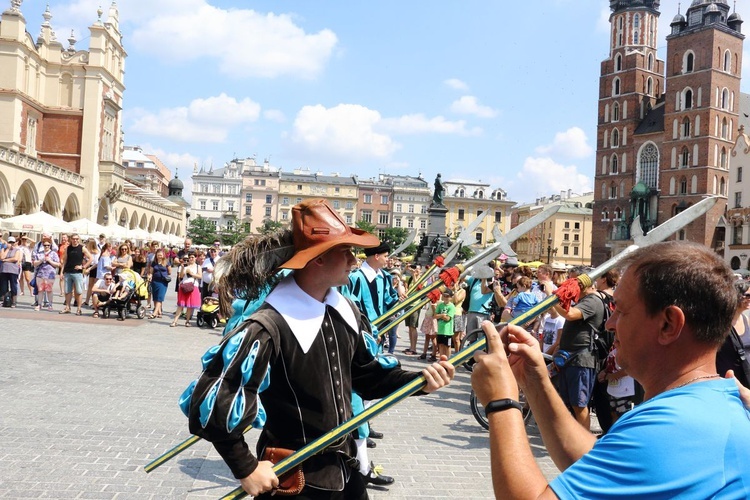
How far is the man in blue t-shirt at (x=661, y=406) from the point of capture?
53.7 inches

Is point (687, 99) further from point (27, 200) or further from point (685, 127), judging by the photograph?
point (27, 200)

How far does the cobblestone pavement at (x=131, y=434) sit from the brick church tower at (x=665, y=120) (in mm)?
60038

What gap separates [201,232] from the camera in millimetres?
95625

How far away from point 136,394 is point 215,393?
6093mm

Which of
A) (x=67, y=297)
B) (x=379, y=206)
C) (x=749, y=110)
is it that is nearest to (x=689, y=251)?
(x=67, y=297)

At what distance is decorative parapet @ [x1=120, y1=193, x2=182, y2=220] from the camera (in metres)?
53.5

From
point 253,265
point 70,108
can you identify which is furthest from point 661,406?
point 70,108

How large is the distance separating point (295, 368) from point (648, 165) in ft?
259

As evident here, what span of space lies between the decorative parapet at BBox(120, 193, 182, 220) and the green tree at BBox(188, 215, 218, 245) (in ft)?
54.0

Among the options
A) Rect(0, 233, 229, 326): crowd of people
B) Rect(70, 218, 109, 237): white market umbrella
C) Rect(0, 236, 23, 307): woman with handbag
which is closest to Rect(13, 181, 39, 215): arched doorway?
Rect(70, 218, 109, 237): white market umbrella

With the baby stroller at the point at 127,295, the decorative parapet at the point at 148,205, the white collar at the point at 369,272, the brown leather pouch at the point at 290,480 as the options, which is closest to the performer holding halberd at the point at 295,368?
the brown leather pouch at the point at 290,480

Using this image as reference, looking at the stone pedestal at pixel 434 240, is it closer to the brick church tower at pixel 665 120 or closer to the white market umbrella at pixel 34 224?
the white market umbrella at pixel 34 224

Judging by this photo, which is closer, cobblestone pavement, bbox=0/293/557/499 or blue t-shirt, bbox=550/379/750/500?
blue t-shirt, bbox=550/379/750/500

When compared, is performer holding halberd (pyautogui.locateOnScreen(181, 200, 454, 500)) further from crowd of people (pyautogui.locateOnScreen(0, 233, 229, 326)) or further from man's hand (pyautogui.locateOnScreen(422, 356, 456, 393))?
crowd of people (pyautogui.locateOnScreen(0, 233, 229, 326))
